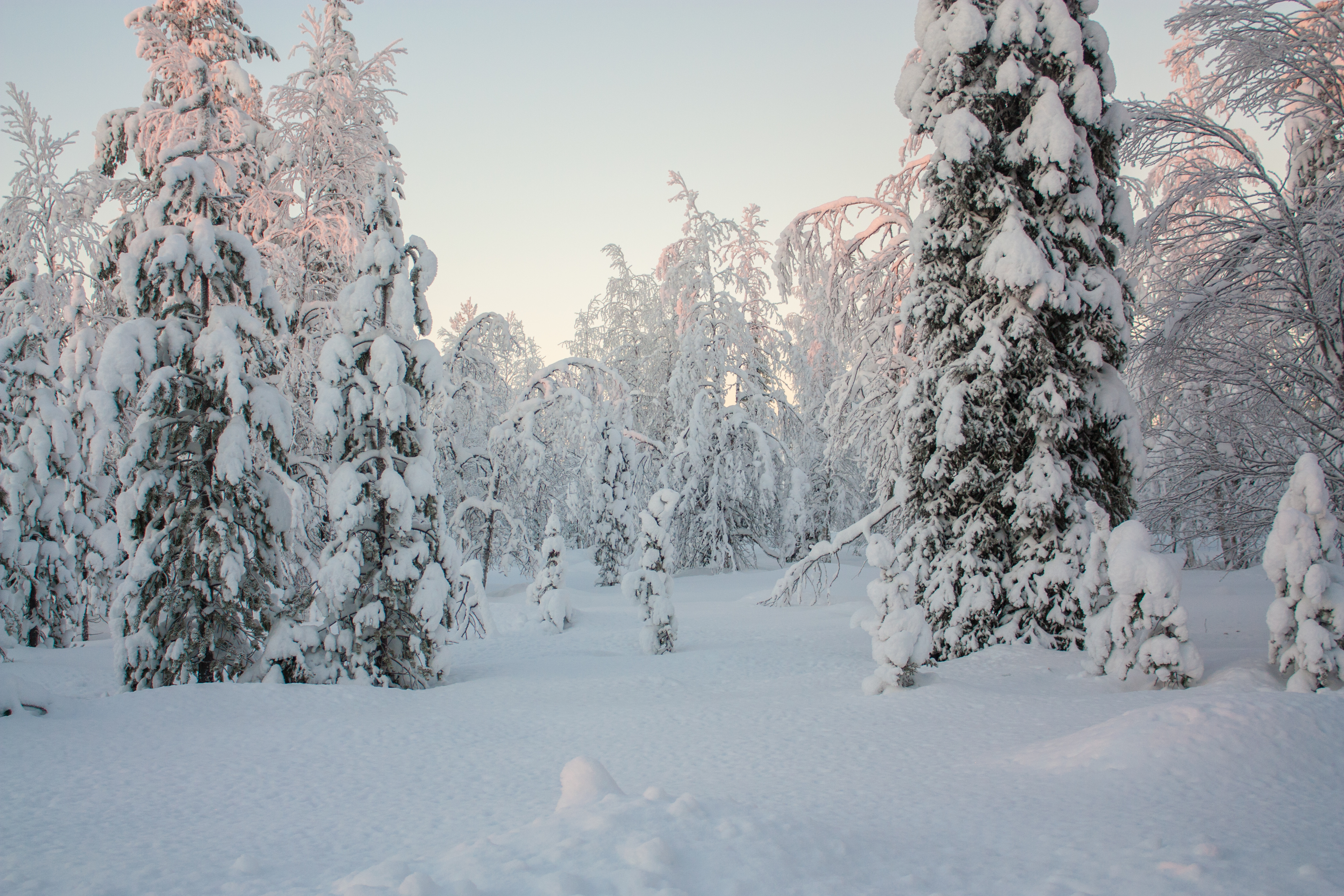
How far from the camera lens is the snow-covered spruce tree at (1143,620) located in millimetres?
6789

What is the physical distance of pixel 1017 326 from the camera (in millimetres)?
8578

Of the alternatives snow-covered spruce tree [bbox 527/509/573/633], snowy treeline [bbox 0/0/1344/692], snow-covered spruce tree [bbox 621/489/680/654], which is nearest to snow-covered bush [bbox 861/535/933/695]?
snowy treeline [bbox 0/0/1344/692]

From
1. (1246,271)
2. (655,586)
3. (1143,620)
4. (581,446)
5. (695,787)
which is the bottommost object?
(695,787)

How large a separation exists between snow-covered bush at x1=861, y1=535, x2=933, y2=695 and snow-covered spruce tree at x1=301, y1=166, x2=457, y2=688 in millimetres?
4967

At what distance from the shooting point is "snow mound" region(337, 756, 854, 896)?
9.12 ft

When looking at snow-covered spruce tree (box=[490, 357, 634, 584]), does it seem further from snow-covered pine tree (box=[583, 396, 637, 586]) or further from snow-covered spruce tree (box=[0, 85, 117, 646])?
snow-covered spruce tree (box=[0, 85, 117, 646])

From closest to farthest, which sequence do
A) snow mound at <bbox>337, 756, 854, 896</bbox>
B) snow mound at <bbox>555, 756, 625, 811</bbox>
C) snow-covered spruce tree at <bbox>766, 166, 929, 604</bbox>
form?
Result: snow mound at <bbox>337, 756, 854, 896</bbox> → snow mound at <bbox>555, 756, 625, 811</bbox> → snow-covered spruce tree at <bbox>766, 166, 929, 604</bbox>

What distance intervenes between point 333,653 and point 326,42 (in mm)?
12128

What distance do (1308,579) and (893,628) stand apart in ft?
11.1

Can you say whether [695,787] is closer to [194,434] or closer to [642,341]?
[194,434]

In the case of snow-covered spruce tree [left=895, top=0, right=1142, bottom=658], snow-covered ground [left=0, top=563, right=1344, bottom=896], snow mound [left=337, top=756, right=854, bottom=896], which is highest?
snow-covered spruce tree [left=895, top=0, right=1142, bottom=658]

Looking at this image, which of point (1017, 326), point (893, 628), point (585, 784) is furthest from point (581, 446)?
point (585, 784)

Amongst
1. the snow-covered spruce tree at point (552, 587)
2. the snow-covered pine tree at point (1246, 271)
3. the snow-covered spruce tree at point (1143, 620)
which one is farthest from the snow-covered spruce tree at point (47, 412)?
the snow-covered pine tree at point (1246, 271)

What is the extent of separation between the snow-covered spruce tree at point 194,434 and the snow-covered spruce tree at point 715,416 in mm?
14722
